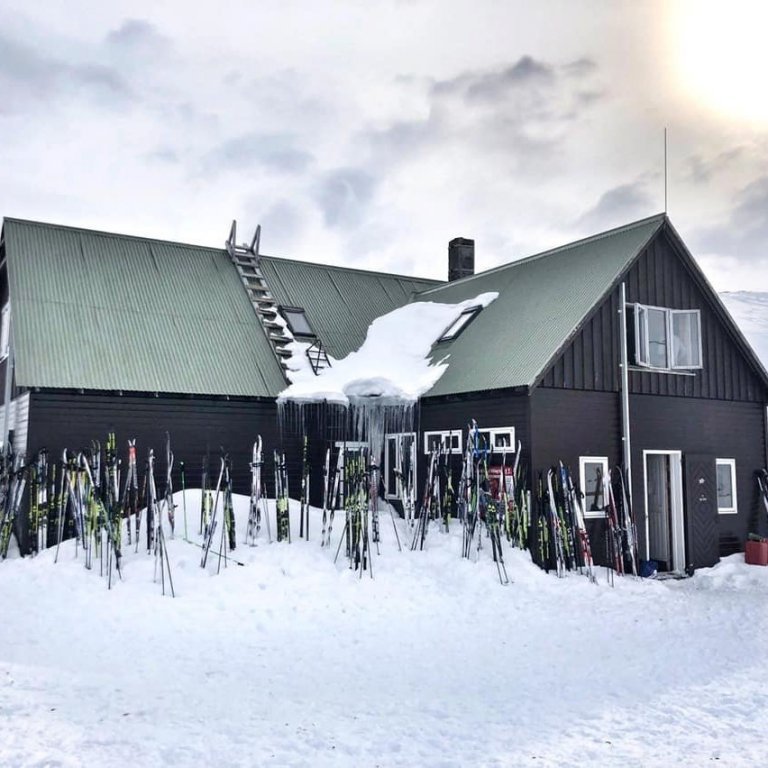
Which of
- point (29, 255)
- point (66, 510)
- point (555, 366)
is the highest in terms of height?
point (29, 255)

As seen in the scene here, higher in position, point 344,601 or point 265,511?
point 265,511

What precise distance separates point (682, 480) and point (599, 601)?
4486mm

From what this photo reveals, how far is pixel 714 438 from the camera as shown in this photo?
1619cm

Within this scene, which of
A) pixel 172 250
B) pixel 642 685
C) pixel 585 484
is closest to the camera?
pixel 642 685

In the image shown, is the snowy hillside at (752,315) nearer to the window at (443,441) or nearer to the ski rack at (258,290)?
the ski rack at (258,290)

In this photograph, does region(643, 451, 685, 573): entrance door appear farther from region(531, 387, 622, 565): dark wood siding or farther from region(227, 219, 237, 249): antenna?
region(227, 219, 237, 249): antenna

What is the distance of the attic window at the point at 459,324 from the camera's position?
17414 millimetres

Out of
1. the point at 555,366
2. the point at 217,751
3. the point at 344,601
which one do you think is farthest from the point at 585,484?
the point at 217,751

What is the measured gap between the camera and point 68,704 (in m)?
6.69

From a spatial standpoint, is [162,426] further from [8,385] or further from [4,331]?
[4,331]

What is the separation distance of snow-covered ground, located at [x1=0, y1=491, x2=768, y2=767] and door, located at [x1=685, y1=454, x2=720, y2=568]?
138 centimetres

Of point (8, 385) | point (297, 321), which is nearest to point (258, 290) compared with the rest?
point (297, 321)

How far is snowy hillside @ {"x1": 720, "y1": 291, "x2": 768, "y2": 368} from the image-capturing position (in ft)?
226

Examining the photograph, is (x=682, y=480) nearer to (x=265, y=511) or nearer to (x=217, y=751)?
(x=265, y=511)
